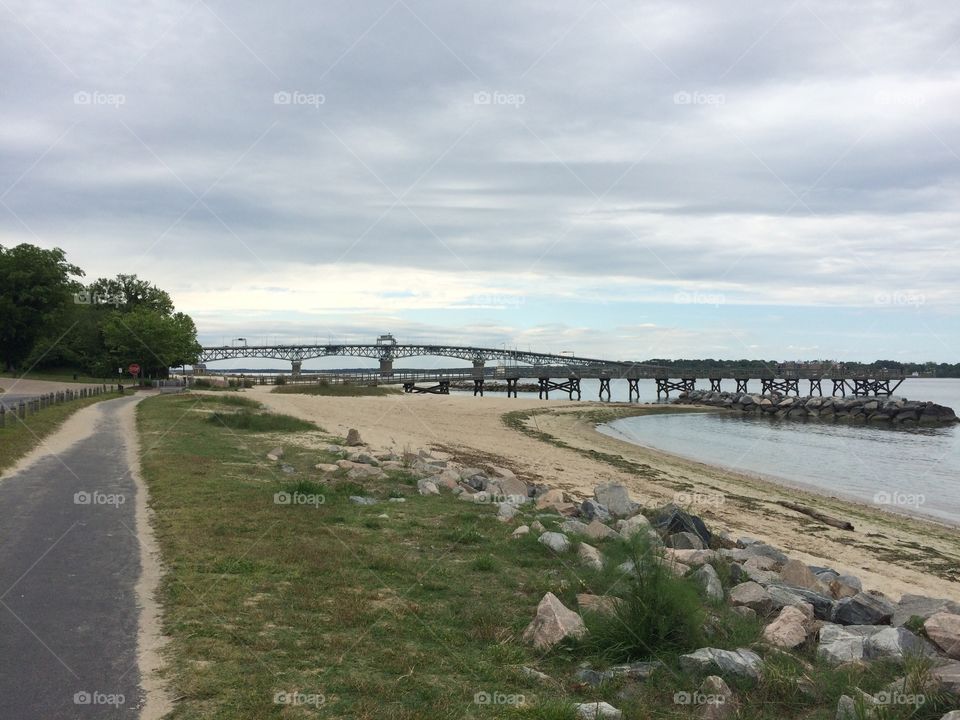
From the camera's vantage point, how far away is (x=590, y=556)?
9273 millimetres

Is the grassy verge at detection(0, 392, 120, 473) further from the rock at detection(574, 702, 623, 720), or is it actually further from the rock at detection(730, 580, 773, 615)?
the rock at detection(730, 580, 773, 615)

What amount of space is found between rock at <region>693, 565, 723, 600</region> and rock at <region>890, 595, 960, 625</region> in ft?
6.24

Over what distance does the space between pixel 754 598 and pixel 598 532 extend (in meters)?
3.45

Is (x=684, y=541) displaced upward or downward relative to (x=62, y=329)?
downward

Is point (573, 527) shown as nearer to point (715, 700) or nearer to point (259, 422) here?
point (715, 700)

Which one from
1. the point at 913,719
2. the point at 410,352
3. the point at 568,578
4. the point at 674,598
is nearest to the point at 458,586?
the point at 568,578

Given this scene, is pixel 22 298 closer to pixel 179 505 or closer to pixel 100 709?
pixel 179 505

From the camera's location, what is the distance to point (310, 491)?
1325 centimetres

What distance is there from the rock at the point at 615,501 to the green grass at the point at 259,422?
15.7 m

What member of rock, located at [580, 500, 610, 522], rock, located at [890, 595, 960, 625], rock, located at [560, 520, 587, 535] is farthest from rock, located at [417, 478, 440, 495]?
rock, located at [890, 595, 960, 625]

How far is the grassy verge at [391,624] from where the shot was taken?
540 centimetres

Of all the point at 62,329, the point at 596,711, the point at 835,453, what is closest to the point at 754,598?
the point at 596,711

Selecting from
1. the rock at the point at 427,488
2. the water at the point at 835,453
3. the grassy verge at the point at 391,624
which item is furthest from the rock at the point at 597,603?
the water at the point at 835,453

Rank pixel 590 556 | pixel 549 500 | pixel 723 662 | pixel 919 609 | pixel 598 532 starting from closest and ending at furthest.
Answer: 1. pixel 723 662
2. pixel 919 609
3. pixel 590 556
4. pixel 598 532
5. pixel 549 500
